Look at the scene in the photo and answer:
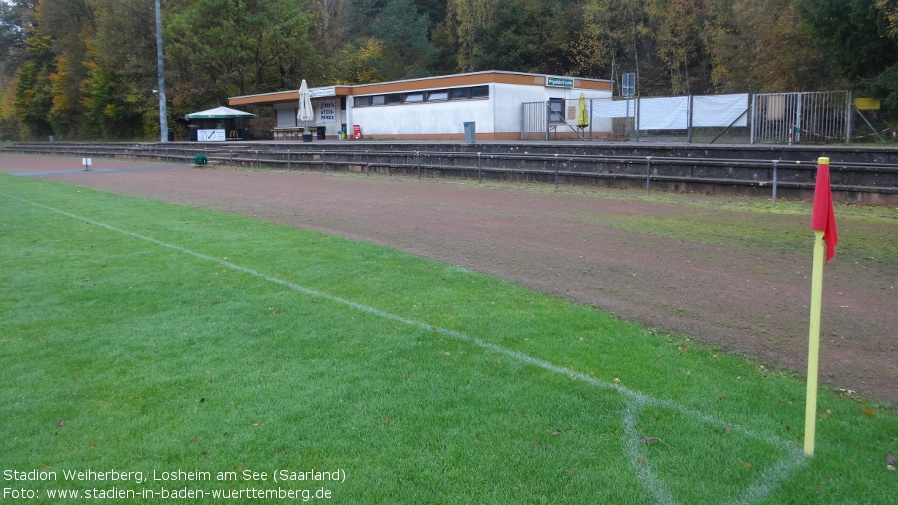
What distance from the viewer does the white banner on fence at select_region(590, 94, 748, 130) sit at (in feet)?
71.7

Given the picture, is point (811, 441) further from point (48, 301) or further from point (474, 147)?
point (474, 147)

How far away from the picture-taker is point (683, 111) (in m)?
23.2

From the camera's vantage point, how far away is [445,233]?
1277 cm

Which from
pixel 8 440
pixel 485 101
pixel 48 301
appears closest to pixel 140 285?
pixel 48 301

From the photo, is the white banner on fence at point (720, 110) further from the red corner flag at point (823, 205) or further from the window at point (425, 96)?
the red corner flag at point (823, 205)

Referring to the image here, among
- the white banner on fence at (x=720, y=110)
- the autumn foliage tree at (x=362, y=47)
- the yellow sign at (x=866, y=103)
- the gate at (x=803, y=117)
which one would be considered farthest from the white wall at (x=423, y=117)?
the yellow sign at (x=866, y=103)

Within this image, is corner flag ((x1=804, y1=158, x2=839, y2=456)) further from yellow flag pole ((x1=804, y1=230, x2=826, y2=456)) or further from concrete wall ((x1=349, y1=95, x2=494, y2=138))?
concrete wall ((x1=349, y1=95, x2=494, y2=138))

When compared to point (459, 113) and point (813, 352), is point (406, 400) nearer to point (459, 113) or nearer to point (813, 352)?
point (813, 352)

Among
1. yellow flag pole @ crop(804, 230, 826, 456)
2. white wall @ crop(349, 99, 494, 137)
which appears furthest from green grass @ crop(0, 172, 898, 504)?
white wall @ crop(349, 99, 494, 137)

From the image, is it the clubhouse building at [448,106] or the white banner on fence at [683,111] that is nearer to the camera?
the white banner on fence at [683,111]

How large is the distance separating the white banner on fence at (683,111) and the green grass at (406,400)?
53.0 feet

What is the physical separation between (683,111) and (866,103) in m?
5.18

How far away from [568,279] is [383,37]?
62434 millimetres

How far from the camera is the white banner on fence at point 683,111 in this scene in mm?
21844
